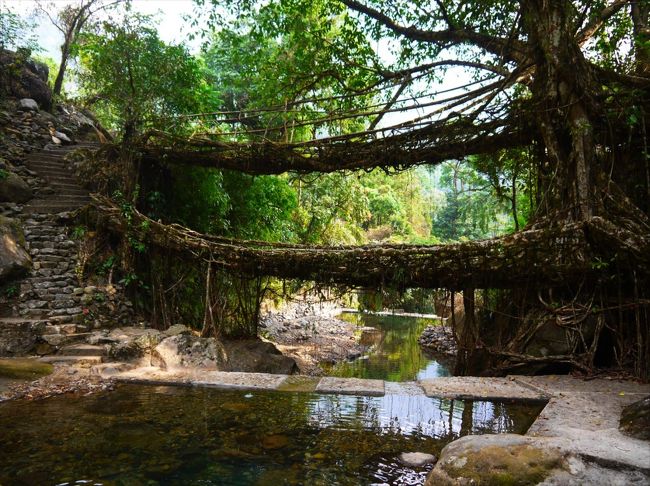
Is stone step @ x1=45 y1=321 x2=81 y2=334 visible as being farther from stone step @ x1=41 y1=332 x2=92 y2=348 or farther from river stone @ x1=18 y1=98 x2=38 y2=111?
river stone @ x1=18 y1=98 x2=38 y2=111

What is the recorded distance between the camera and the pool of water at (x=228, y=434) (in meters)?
2.87

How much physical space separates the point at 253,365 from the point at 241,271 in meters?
1.35

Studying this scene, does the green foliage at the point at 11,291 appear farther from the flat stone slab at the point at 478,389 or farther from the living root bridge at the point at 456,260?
the flat stone slab at the point at 478,389

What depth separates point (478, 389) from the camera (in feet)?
14.7

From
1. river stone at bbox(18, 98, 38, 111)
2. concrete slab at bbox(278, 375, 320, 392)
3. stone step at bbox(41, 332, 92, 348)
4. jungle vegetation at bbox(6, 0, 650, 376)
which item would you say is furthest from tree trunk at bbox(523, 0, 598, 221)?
river stone at bbox(18, 98, 38, 111)

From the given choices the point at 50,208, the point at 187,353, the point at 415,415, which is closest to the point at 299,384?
the point at 415,415

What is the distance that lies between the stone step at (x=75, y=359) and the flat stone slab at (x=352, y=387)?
2822mm

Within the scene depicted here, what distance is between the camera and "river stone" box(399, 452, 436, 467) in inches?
119

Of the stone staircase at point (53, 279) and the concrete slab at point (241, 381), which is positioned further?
the stone staircase at point (53, 279)

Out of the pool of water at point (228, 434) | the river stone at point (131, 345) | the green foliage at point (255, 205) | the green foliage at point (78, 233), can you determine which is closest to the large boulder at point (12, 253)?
the green foliage at point (78, 233)

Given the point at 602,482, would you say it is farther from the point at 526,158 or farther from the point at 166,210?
the point at 166,210

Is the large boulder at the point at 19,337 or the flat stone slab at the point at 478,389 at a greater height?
the large boulder at the point at 19,337

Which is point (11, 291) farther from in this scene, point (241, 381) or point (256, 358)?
point (241, 381)

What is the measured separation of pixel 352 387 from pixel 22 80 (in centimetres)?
1283
